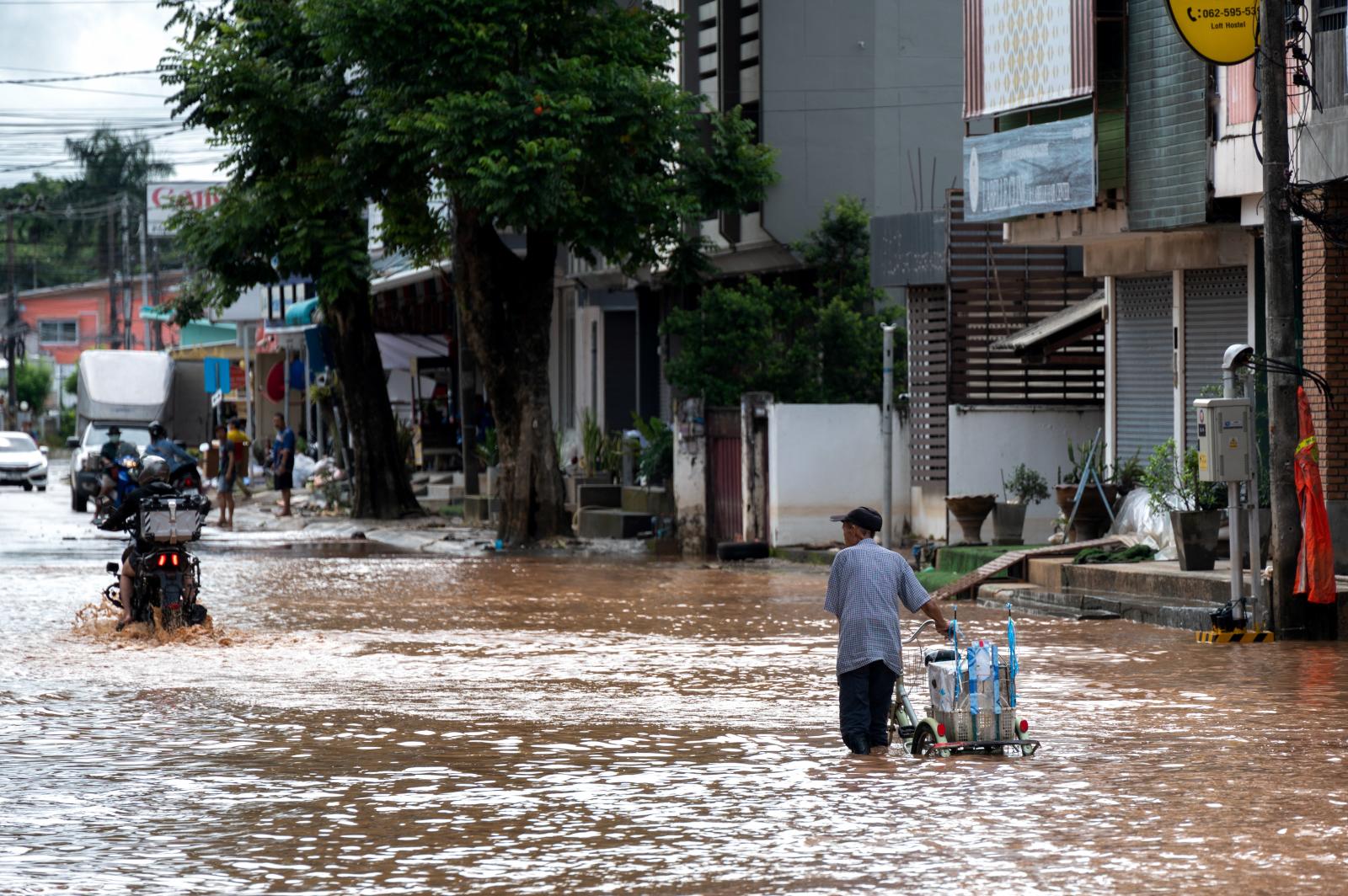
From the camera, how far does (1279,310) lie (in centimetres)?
1650

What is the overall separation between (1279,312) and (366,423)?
23830 millimetres

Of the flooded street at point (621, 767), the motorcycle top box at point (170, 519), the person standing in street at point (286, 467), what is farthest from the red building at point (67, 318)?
the flooded street at point (621, 767)

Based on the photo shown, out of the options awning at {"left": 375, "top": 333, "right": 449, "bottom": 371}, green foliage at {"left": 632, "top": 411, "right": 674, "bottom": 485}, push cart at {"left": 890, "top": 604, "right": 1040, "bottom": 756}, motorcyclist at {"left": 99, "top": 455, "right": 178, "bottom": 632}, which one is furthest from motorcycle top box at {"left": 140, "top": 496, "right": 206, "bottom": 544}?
awning at {"left": 375, "top": 333, "right": 449, "bottom": 371}

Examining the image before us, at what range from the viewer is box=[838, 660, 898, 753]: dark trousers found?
35.1ft

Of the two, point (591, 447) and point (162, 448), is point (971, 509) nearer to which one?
point (162, 448)

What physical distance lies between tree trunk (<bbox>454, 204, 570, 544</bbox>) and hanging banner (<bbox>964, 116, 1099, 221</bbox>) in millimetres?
8532

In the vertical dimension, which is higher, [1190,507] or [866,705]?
[1190,507]

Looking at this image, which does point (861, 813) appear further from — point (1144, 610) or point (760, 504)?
point (760, 504)

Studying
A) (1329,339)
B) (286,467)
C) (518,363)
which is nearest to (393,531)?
(518,363)

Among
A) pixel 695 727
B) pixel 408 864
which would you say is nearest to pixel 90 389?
pixel 695 727

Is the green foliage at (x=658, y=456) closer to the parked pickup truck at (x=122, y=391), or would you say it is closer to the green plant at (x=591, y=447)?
the green plant at (x=591, y=447)

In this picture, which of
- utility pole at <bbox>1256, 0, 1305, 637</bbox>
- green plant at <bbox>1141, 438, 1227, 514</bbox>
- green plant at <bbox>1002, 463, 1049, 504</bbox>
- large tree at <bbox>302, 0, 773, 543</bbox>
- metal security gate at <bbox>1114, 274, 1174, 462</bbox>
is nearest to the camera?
utility pole at <bbox>1256, 0, 1305, 637</bbox>

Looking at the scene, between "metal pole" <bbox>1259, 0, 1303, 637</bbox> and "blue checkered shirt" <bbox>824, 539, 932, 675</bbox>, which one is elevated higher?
"metal pole" <bbox>1259, 0, 1303, 637</bbox>

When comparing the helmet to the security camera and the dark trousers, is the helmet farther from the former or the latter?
the security camera
